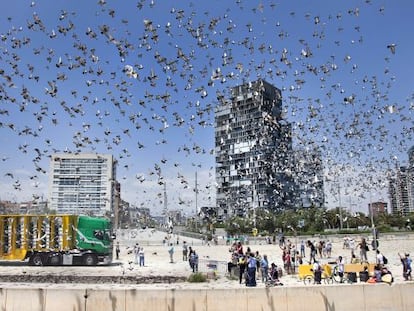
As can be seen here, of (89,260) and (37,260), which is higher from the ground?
(37,260)

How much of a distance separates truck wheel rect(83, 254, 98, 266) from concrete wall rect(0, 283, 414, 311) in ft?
51.8

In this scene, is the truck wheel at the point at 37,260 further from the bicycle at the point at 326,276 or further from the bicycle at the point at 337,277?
the bicycle at the point at 337,277

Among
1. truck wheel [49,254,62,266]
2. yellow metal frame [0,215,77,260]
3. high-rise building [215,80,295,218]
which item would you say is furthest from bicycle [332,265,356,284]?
high-rise building [215,80,295,218]

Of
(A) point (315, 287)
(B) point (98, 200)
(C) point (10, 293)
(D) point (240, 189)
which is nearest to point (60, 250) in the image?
(C) point (10, 293)

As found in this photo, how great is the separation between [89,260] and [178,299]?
17.8 metres

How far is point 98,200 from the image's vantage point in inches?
6014

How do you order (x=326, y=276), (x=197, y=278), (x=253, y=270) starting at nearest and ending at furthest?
(x=253, y=270) < (x=326, y=276) < (x=197, y=278)

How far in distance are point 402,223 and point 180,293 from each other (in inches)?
2558

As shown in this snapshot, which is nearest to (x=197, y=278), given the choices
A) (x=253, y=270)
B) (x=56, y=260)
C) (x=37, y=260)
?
(x=253, y=270)

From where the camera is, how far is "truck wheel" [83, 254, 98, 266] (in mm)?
30781

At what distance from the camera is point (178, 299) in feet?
48.8

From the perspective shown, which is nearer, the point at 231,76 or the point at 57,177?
the point at 231,76

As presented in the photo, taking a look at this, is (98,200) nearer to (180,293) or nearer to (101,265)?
(101,265)

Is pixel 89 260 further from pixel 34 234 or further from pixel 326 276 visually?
pixel 326 276
